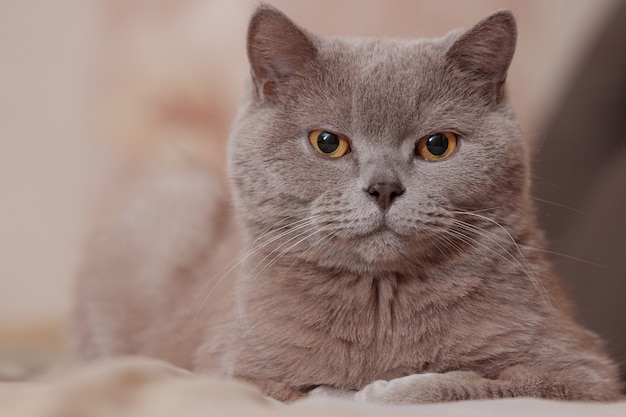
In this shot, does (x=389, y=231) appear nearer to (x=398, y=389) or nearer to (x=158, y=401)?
(x=398, y=389)

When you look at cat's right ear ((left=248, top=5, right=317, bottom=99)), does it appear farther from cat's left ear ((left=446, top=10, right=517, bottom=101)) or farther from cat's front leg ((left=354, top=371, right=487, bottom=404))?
cat's front leg ((left=354, top=371, right=487, bottom=404))

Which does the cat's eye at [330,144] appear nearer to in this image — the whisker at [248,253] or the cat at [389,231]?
the cat at [389,231]

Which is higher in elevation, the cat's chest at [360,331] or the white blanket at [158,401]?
the white blanket at [158,401]

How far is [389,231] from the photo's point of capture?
134 cm

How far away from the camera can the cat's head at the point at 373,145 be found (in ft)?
4.42

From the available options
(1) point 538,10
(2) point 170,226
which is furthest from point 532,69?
(2) point 170,226

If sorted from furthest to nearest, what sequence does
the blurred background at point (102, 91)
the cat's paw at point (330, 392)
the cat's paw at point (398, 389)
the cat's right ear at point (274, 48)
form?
the blurred background at point (102, 91) → the cat's right ear at point (274, 48) → the cat's paw at point (330, 392) → the cat's paw at point (398, 389)

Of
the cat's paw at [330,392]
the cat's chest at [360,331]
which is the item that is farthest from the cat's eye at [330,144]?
the cat's paw at [330,392]

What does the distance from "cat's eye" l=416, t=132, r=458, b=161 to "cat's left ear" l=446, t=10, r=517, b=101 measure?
0.45 feet

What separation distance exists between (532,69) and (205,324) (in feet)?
6.81

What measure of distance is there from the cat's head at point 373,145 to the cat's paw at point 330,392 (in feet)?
0.69

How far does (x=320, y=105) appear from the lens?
143cm

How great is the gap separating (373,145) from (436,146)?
0.38 ft

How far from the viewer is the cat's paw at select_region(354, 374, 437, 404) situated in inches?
48.5
